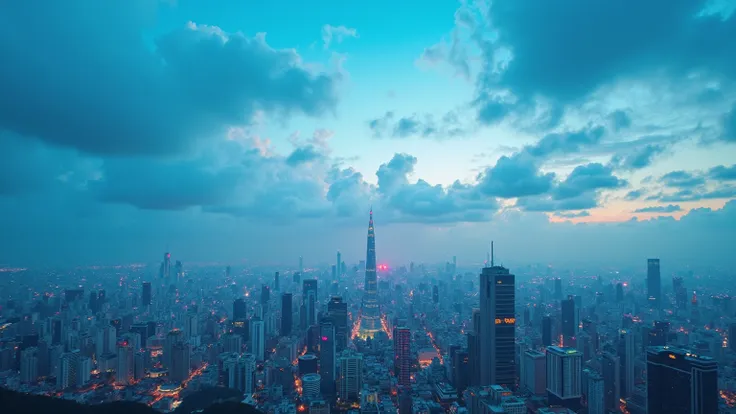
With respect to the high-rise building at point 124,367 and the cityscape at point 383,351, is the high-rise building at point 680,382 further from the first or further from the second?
the high-rise building at point 124,367

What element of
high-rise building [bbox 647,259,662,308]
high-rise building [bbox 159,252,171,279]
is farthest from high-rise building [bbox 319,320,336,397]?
high-rise building [bbox 159,252,171,279]

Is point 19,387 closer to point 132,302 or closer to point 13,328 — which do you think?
point 13,328

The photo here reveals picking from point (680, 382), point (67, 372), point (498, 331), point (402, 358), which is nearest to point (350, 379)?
point (402, 358)

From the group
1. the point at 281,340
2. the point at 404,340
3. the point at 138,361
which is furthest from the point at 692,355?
the point at 138,361

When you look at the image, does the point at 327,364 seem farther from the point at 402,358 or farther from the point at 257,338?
the point at 257,338

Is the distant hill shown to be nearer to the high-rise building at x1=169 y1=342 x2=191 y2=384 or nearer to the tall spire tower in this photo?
the high-rise building at x1=169 y1=342 x2=191 y2=384

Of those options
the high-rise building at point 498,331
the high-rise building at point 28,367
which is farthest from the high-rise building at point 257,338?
the high-rise building at point 498,331
